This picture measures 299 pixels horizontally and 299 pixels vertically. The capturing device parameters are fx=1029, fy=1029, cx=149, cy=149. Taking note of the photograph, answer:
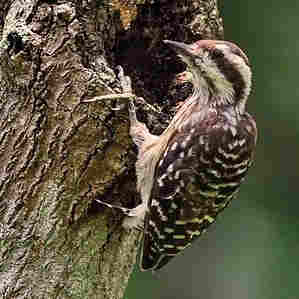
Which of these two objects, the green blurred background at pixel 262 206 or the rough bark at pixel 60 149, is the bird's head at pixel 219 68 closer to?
the rough bark at pixel 60 149

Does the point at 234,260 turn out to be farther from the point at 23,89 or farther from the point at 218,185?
the point at 23,89

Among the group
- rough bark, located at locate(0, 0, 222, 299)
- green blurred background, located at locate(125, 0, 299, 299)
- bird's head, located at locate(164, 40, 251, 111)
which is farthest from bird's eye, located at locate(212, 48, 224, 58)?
green blurred background, located at locate(125, 0, 299, 299)

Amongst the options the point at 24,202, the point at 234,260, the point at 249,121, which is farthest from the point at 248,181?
the point at 24,202

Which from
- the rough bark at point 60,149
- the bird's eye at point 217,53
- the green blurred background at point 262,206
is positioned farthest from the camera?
the green blurred background at point 262,206

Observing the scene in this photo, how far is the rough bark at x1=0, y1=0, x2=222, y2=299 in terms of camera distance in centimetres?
427

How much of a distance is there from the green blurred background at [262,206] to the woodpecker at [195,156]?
2853mm

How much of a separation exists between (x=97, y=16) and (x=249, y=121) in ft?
2.79

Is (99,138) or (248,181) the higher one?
(99,138)

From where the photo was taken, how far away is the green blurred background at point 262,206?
750 cm

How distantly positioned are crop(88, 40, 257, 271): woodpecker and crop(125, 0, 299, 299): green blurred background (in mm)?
2853

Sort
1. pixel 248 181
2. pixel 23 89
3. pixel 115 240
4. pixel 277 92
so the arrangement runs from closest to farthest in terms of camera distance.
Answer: pixel 23 89
pixel 115 240
pixel 277 92
pixel 248 181

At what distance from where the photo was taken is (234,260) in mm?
7770

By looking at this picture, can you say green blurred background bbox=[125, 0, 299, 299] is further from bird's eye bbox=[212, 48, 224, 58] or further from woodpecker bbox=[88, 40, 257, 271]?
bird's eye bbox=[212, 48, 224, 58]

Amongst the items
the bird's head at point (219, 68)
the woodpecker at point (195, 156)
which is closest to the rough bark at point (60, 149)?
the woodpecker at point (195, 156)
